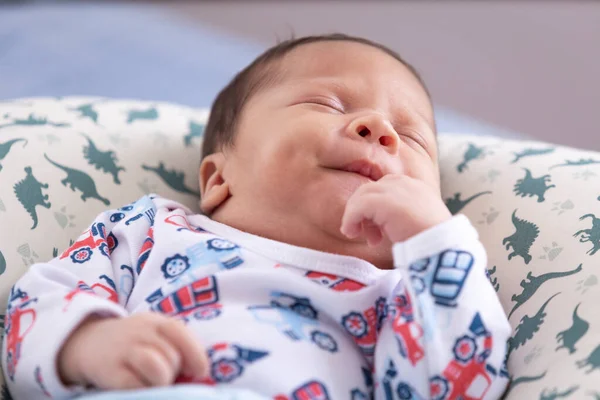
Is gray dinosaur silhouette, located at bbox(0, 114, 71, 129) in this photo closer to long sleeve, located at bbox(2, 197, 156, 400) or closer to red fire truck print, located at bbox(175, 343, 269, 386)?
long sleeve, located at bbox(2, 197, 156, 400)

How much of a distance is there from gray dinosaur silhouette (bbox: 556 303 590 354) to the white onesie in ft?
0.25

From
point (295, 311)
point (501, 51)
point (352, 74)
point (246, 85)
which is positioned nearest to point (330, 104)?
point (352, 74)

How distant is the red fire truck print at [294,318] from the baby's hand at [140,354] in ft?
0.42

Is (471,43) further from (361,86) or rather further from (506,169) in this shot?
(361,86)

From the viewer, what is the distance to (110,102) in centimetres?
142

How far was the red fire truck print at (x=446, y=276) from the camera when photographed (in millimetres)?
792

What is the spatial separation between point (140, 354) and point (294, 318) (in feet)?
0.71

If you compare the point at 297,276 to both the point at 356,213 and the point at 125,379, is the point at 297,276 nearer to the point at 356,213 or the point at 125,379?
the point at 356,213

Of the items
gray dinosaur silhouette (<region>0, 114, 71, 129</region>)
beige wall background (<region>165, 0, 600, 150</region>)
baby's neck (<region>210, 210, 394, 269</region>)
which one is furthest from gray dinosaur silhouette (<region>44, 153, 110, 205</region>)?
beige wall background (<region>165, 0, 600, 150</region>)

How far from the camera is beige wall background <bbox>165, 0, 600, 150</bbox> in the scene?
7.57 feet

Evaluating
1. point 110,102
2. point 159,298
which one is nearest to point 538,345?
point 159,298

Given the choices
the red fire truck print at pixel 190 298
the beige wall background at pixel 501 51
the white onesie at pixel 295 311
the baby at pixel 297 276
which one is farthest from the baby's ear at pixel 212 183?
the beige wall background at pixel 501 51

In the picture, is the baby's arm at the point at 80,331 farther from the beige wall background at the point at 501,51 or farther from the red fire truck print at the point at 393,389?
the beige wall background at the point at 501,51

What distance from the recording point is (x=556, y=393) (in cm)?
79
